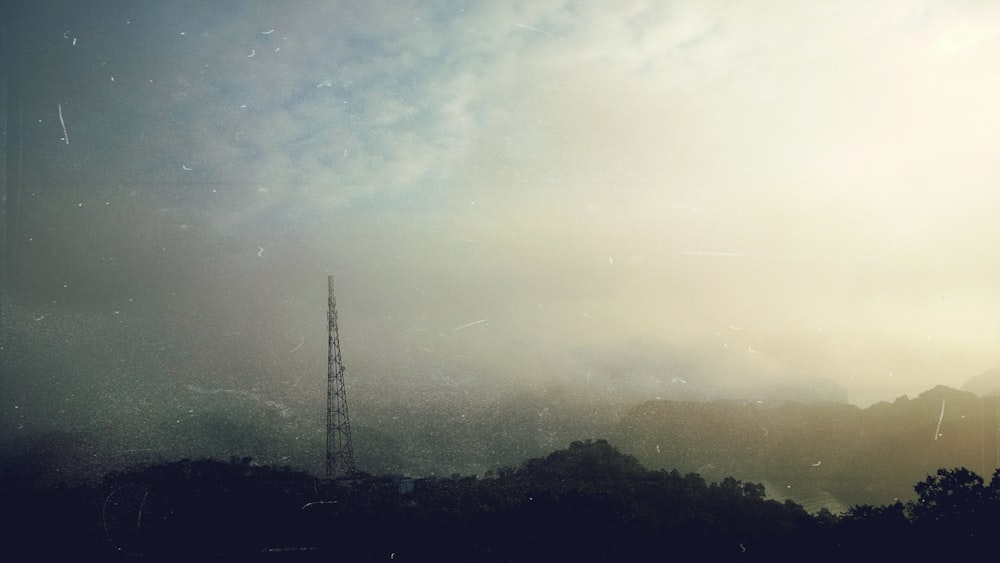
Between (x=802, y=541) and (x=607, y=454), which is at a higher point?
(x=607, y=454)

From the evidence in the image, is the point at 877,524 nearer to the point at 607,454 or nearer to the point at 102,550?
the point at 607,454

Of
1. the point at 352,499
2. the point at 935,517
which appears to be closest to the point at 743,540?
the point at 935,517

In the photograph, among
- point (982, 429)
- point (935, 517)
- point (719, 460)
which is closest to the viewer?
point (935, 517)

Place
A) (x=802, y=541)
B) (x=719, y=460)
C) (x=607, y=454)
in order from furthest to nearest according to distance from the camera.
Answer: (x=719, y=460) < (x=607, y=454) < (x=802, y=541)

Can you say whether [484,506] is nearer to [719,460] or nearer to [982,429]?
[719,460]

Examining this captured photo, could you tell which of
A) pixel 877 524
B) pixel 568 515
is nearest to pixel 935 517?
pixel 877 524

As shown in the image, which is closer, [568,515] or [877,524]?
[877,524]
